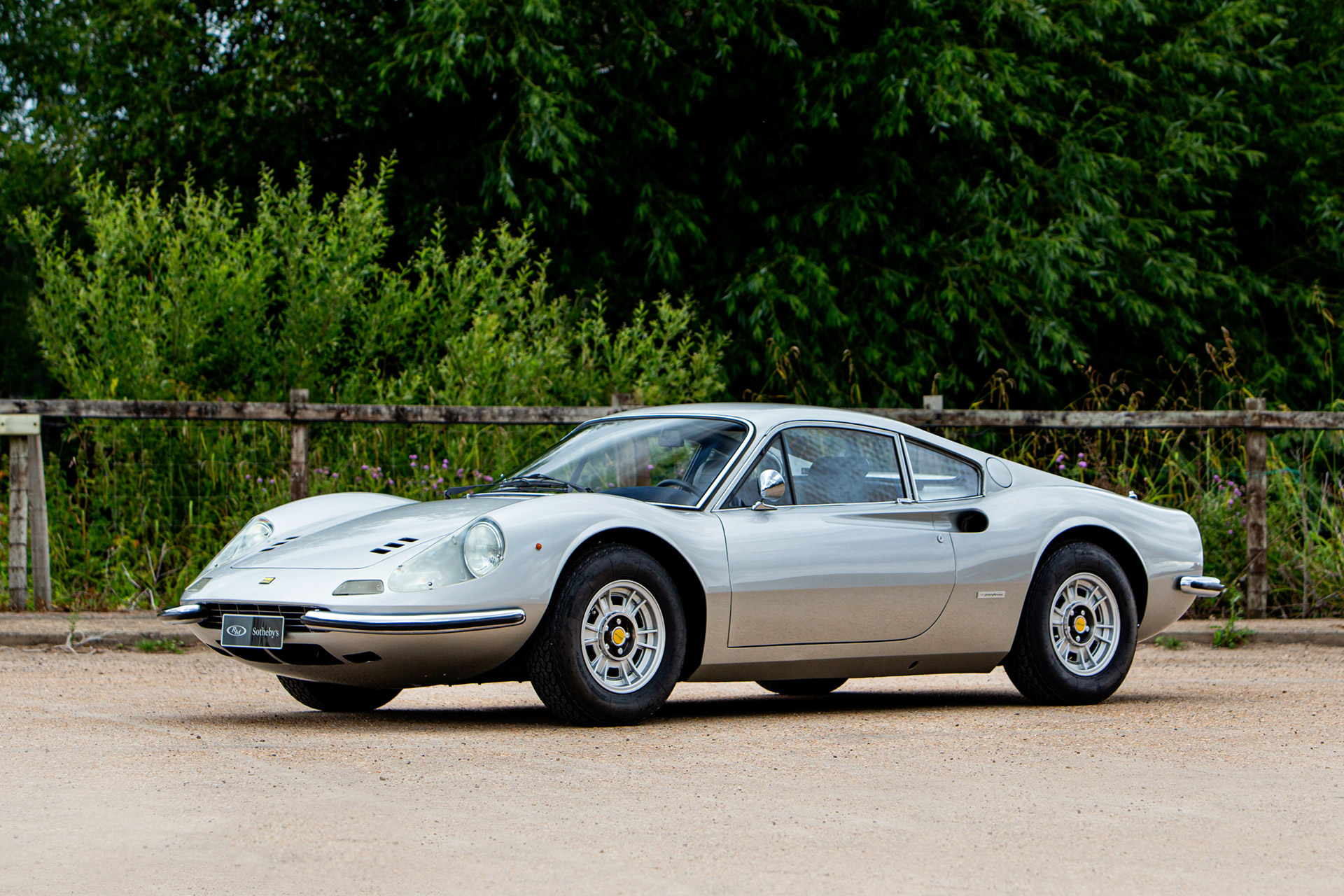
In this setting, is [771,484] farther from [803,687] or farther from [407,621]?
[803,687]

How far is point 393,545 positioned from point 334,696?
1201 millimetres

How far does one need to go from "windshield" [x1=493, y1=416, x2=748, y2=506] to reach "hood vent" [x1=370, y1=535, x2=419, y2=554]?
34.8 inches

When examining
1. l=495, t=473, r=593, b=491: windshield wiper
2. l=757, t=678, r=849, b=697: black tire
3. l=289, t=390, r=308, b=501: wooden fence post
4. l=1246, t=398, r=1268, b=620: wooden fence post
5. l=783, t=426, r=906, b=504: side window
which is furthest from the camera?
l=1246, t=398, r=1268, b=620: wooden fence post

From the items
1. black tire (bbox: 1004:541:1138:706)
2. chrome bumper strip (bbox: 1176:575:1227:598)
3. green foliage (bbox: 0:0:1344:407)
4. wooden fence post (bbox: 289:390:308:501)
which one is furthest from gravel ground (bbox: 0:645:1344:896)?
green foliage (bbox: 0:0:1344:407)

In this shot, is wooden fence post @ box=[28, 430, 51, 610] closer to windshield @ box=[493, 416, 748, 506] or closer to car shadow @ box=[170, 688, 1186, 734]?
car shadow @ box=[170, 688, 1186, 734]

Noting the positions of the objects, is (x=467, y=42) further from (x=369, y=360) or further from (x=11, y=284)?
(x=11, y=284)

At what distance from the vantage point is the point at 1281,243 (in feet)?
75.2

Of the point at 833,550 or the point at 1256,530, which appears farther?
the point at 1256,530

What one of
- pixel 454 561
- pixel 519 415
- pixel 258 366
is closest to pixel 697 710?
pixel 454 561

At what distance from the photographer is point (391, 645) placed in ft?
20.9

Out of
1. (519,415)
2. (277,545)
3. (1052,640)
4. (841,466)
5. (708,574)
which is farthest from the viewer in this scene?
(519,415)

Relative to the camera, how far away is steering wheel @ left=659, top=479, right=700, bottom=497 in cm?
725

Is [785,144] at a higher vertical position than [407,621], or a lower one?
higher

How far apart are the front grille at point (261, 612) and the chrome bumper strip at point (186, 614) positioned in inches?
1.0
